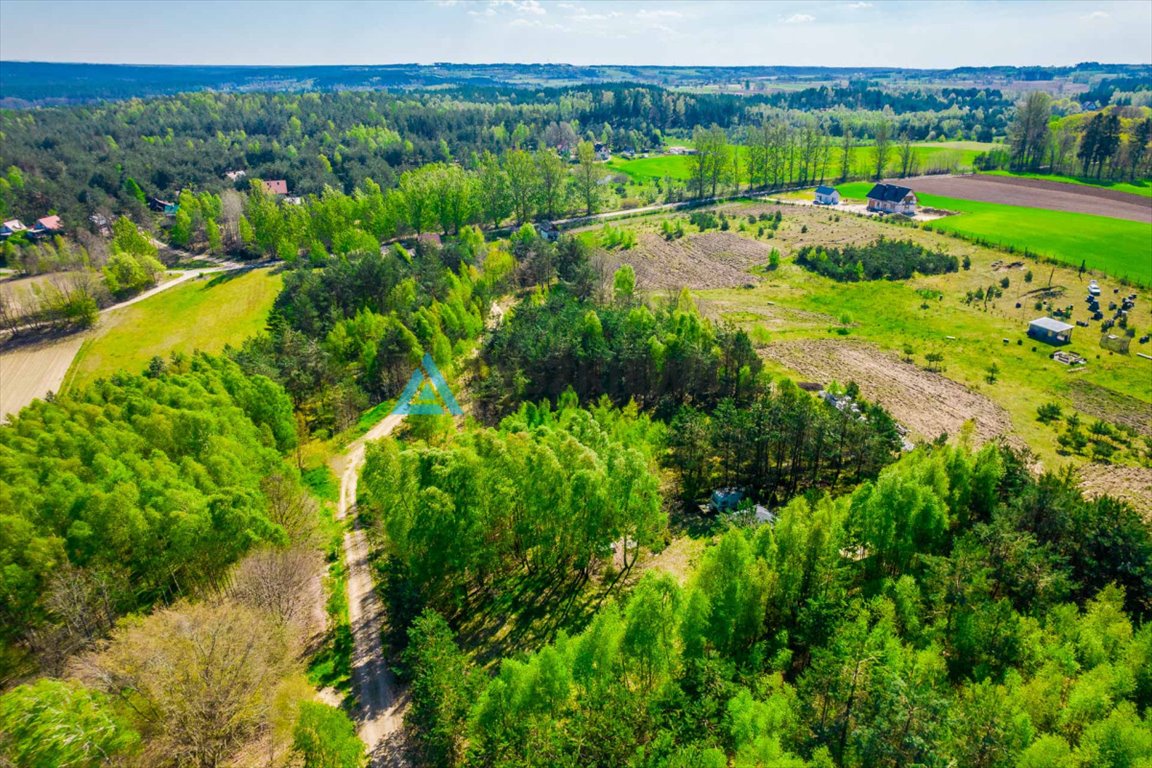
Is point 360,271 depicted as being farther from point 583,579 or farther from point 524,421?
point 583,579

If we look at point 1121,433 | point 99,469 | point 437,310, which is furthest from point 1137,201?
point 99,469

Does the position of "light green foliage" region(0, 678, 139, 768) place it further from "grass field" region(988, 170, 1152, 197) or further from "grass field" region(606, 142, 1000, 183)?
"grass field" region(988, 170, 1152, 197)

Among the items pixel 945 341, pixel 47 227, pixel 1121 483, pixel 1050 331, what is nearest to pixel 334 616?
pixel 1121 483

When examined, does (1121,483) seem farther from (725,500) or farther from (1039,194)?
(1039,194)

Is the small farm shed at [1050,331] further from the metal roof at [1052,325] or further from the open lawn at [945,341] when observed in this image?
the open lawn at [945,341]

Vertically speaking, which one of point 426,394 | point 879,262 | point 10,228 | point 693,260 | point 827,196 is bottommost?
point 426,394
